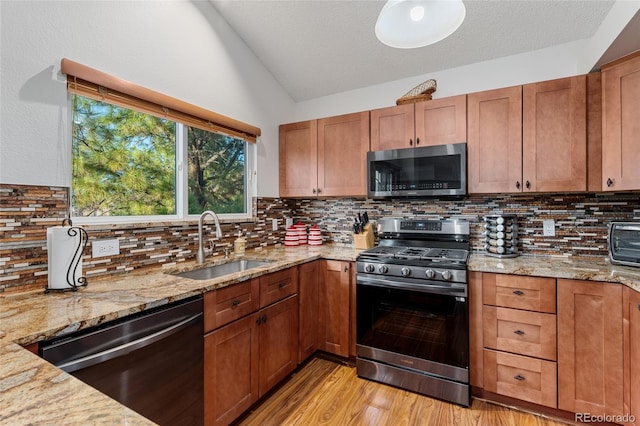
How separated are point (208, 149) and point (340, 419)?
212cm

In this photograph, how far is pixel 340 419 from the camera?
5.97 feet

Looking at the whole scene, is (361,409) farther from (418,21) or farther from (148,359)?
(418,21)

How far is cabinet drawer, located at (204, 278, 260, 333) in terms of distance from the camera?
155 cm

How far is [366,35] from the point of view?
95.5 inches

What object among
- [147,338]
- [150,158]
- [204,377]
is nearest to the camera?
[147,338]

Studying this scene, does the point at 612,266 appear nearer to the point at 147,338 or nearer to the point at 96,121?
the point at 147,338

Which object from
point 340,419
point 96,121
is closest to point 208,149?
point 96,121

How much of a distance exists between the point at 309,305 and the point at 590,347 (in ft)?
5.66

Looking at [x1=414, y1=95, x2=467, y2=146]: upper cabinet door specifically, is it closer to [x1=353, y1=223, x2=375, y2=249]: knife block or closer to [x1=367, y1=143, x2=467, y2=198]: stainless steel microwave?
[x1=367, y1=143, x2=467, y2=198]: stainless steel microwave

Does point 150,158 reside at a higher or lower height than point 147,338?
higher

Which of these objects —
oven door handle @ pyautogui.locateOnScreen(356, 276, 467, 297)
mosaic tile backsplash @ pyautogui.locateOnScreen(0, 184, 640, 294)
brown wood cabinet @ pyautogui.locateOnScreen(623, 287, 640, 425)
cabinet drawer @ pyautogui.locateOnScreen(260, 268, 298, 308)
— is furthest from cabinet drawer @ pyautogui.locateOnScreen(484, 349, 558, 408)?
cabinet drawer @ pyautogui.locateOnScreen(260, 268, 298, 308)

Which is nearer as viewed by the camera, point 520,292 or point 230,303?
→ point 230,303

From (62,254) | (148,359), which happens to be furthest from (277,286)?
(62,254)

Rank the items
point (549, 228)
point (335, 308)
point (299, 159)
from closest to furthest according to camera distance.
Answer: point (549, 228) < point (335, 308) < point (299, 159)
